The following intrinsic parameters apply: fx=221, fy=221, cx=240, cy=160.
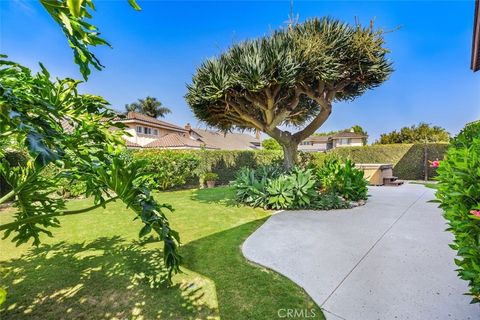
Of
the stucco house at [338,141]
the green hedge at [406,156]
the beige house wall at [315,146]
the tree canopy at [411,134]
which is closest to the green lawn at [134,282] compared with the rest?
the green hedge at [406,156]

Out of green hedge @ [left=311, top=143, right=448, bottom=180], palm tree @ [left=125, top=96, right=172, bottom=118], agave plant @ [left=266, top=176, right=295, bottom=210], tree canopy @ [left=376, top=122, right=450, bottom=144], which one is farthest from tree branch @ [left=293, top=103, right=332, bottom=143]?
palm tree @ [left=125, top=96, right=172, bottom=118]

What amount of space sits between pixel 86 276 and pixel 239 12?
34.6 feet

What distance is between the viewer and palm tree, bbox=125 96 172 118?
45.5 metres

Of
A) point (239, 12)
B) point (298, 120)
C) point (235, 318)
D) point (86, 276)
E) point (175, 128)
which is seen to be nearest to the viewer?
point (235, 318)

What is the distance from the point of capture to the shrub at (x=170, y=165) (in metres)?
11.9

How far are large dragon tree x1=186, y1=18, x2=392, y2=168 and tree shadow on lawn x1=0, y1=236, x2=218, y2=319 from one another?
5.46 metres

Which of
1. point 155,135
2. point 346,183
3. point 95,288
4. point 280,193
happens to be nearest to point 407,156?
point 346,183

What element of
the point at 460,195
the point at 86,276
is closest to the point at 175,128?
the point at 86,276

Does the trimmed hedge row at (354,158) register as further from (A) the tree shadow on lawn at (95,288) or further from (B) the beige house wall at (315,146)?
(B) the beige house wall at (315,146)

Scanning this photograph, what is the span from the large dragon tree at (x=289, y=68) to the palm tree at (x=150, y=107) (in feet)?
135

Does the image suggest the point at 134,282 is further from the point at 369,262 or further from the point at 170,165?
the point at 170,165

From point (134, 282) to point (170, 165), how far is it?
383 inches

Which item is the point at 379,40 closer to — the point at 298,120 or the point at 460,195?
the point at 298,120

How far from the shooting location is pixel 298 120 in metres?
12.1
